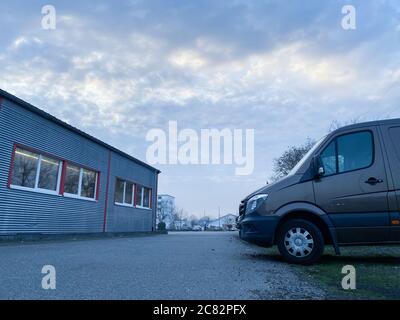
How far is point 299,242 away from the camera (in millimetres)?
5461

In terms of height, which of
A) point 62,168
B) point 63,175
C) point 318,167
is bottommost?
point 318,167

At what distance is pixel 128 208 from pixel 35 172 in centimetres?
921

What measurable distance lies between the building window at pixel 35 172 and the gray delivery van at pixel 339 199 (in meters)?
9.31

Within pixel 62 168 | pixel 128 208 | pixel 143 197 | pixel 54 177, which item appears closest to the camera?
pixel 54 177

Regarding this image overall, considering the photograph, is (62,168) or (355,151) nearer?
(355,151)

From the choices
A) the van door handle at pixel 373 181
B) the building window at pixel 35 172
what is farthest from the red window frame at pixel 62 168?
the van door handle at pixel 373 181

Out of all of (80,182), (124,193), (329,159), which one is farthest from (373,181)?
(124,193)

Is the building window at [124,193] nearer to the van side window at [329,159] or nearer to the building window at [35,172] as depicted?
the building window at [35,172]

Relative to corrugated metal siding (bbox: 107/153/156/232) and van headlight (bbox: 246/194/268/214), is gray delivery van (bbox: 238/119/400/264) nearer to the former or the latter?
van headlight (bbox: 246/194/268/214)

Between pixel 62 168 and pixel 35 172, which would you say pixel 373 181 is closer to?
pixel 35 172

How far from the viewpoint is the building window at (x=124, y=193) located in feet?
A: 64.8

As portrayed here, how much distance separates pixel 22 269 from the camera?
470 cm
